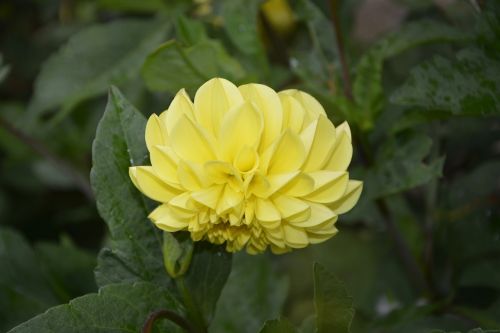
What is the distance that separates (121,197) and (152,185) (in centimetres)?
9

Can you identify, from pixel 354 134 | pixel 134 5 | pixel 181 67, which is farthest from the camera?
pixel 134 5

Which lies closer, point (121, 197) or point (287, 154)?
point (287, 154)

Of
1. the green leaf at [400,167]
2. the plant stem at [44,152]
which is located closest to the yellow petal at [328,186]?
the green leaf at [400,167]

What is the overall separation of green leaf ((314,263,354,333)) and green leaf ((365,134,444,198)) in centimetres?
26

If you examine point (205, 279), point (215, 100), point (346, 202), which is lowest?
point (205, 279)

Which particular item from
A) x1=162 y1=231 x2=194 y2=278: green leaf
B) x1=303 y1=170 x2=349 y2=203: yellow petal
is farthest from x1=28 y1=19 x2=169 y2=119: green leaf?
x1=303 y1=170 x2=349 y2=203: yellow petal

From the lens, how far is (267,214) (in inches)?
27.8

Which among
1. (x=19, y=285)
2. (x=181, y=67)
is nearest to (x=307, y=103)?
(x=181, y=67)

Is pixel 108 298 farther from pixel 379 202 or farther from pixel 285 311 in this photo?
pixel 285 311

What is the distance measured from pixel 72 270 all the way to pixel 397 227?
1.63 ft

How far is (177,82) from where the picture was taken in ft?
3.15

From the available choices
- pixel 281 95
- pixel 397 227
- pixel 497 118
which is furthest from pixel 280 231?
pixel 497 118

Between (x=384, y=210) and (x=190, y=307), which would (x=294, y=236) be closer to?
(x=190, y=307)

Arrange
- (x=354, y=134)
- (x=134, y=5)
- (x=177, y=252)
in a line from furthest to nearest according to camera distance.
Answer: (x=134, y=5) < (x=354, y=134) < (x=177, y=252)
